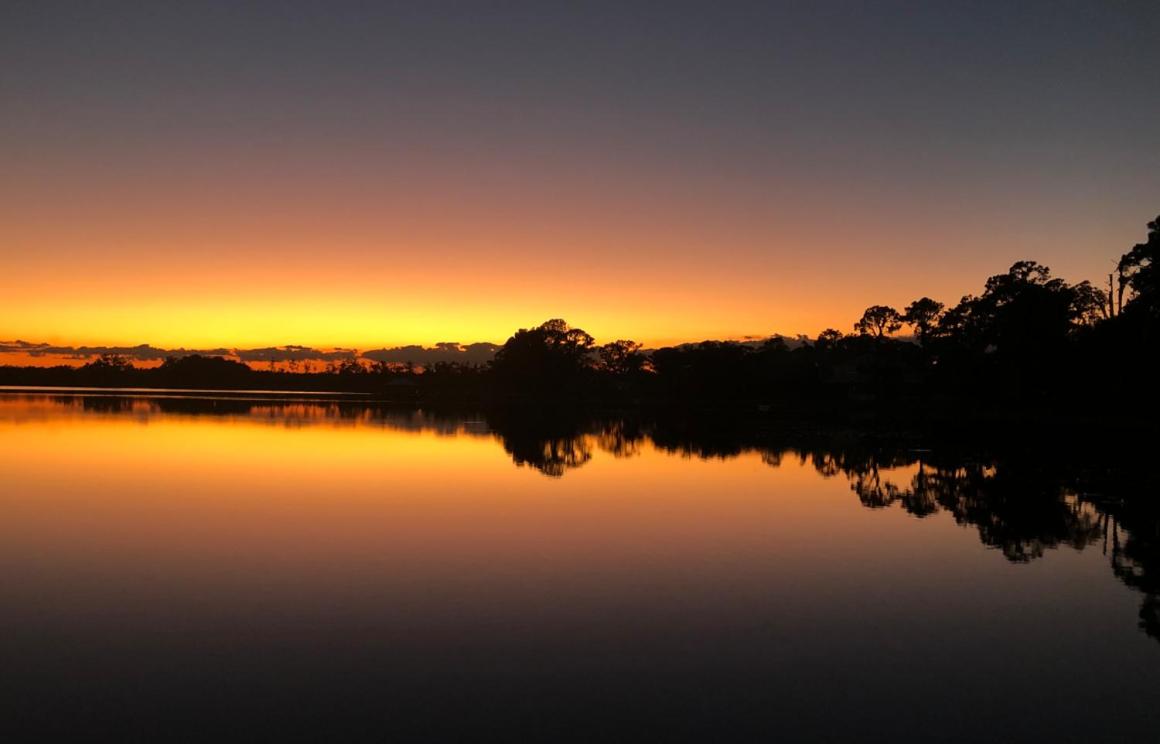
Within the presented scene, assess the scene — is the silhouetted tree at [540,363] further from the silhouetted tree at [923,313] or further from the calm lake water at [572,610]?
the calm lake water at [572,610]

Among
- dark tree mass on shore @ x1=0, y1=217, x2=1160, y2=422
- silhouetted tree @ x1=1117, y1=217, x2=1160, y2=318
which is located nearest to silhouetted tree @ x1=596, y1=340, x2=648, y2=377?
dark tree mass on shore @ x1=0, y1=217, x2=1160, y2=422

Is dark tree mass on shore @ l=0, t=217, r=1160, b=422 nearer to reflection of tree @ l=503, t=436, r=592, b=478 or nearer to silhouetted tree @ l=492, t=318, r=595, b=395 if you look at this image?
silhouetted tree @ l=492, t=318, r=595, b=395

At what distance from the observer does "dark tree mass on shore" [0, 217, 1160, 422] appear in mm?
48750

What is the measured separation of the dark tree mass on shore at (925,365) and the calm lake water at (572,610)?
3137 centimetres

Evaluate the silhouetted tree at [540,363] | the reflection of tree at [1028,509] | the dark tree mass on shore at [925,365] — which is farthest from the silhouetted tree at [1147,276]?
the silhouetted tree at [540,363]

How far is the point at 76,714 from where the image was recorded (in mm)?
7168

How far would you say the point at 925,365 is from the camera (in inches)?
3049

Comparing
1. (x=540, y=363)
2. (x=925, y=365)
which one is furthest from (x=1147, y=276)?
(x=540, y=363)

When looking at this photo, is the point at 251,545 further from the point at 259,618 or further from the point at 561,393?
the point at 561,393

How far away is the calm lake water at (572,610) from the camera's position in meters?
7.38

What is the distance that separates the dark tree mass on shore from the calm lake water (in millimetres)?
31372

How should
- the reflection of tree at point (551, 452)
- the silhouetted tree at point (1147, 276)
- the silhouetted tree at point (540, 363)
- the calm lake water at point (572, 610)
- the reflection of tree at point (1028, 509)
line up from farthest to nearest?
the silhouetted tree at point (540, 363)
the silhouetted tree at point (1147, 276)
the reflection of tree at point (551, 452)
the reflection of tree at point (1028, 509)
the calm lake water at point (572, 610)

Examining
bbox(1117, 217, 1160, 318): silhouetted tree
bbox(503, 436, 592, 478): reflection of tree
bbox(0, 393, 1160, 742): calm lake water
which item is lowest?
bbox(0, 393, 1160, 742): calm lake water

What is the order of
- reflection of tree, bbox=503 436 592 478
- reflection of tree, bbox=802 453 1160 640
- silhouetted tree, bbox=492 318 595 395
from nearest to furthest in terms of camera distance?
reflection of tree, bbox=802 453 1160 640, reflection of tree, bbox=503 436 592 478, silhouetted tree, bbox=492 318 595 395
